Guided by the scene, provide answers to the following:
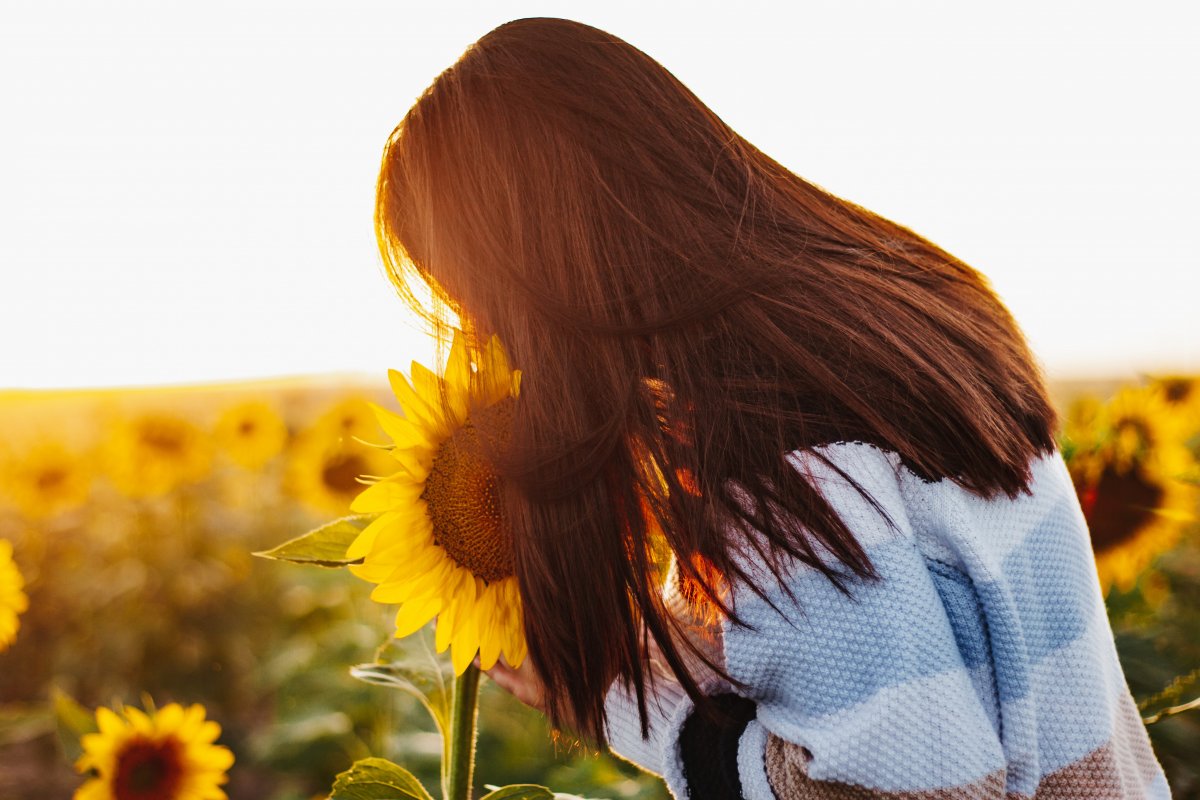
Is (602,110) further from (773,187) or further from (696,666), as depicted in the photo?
(696,666)

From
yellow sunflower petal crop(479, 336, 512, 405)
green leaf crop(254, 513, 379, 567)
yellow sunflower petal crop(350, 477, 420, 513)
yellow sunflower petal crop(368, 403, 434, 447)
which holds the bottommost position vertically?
green leaf crop(254, 513, 379, 567)

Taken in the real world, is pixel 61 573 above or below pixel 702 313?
below

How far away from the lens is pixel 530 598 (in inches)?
42.4

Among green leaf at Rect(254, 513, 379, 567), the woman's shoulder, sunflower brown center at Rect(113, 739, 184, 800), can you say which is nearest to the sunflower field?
sunflower brown center at Rect(113, 739, 184, 800)

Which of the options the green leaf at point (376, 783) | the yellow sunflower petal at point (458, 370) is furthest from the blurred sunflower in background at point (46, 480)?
the yellow sunflower petal at point (458, 370)

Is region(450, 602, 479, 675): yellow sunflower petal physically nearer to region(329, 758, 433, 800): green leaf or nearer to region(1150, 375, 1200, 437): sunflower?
region(329, 758, 433, 800): green leaf

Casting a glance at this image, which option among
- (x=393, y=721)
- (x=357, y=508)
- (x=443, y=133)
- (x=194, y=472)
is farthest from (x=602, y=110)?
(x=194, y=472)

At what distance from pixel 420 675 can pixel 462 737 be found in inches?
5.6

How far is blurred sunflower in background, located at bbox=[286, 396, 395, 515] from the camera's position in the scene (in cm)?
319

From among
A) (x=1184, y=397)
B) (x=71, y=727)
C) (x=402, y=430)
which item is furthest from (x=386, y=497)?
(x=1184, y=397)

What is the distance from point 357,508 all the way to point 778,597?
0.47 metres

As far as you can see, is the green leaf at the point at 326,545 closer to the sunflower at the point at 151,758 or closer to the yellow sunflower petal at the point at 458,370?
the yellow sunflower petal at the point at 458,370

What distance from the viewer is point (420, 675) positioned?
125cm

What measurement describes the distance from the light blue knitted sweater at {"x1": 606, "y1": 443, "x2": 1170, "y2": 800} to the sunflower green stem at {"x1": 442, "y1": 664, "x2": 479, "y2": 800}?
24cm
